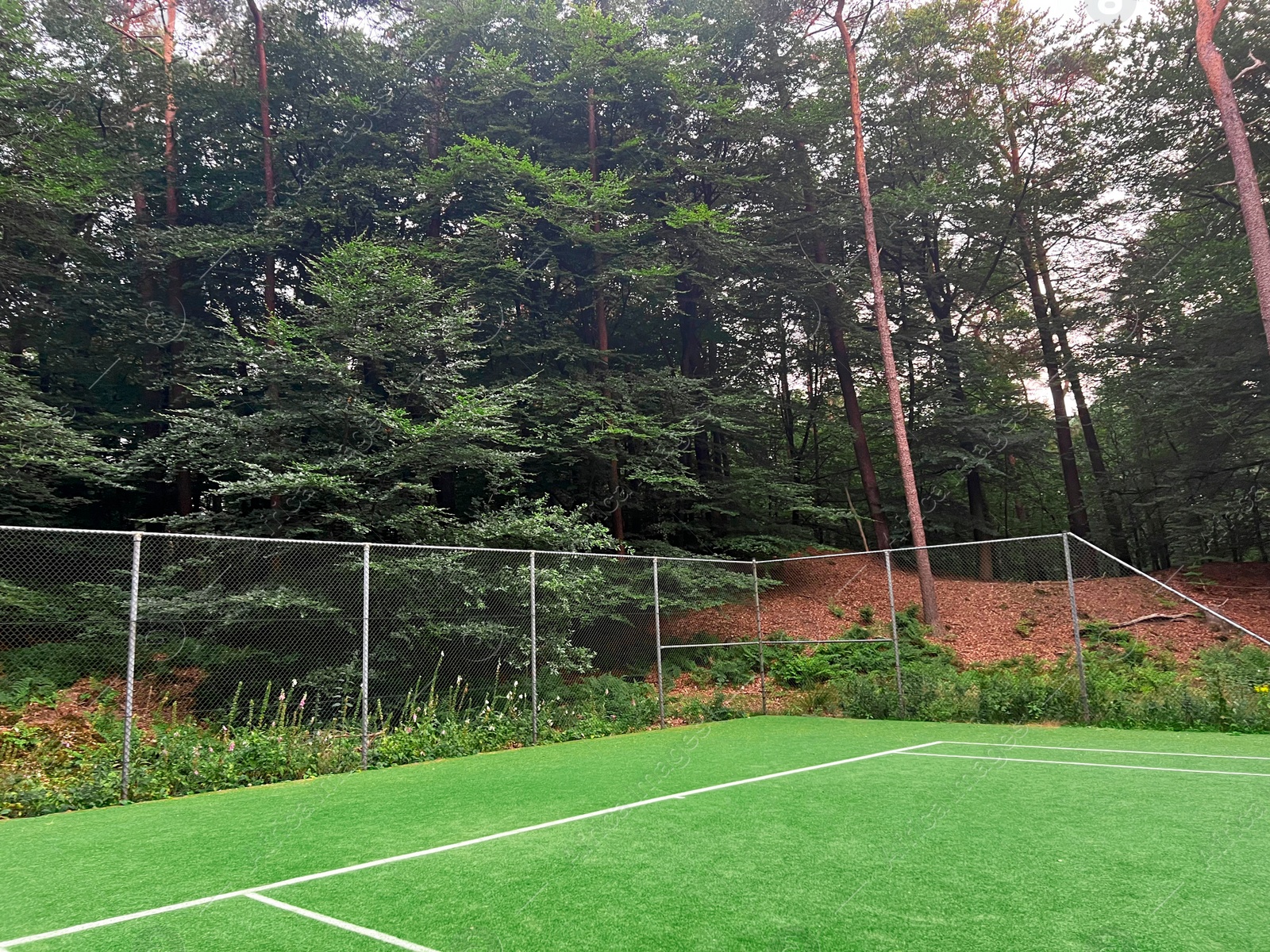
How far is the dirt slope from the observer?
1294 cm

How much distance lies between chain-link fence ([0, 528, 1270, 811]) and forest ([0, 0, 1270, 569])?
1354 millimetres

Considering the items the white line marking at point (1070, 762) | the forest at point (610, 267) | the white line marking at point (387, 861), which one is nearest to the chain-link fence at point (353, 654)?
the forest at point (610, 267)

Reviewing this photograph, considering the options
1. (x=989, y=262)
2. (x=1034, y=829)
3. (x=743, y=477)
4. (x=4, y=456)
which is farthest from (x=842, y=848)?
(x=989, y=262)

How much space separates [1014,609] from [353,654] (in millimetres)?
12187

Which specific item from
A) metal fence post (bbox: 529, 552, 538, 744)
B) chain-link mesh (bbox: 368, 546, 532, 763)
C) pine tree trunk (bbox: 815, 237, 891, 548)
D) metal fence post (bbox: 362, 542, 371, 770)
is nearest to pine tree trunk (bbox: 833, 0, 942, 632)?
pine tree trunk (bbox: 815, 237, 891, 548)

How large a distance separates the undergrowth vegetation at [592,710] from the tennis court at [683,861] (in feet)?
1.86

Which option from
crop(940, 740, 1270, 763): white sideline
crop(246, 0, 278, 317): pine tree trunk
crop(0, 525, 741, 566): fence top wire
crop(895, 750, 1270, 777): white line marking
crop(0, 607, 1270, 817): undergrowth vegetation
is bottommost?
crop(940, 740, 1270, 763): white sideline

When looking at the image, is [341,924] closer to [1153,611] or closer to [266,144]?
[1153,611]

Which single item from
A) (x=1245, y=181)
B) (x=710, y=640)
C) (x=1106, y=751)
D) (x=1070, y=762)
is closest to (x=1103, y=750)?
(x=1106, y=751)

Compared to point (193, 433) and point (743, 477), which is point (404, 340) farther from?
point (743, 477)

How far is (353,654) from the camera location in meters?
8.50

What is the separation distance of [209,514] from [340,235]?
26.1 feet

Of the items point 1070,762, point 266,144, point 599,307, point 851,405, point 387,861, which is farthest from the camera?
point 851,405

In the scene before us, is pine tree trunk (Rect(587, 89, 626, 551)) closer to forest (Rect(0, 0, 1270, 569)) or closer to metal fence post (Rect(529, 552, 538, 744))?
forest (Rect(0, 0, 1270, 569))
